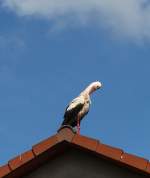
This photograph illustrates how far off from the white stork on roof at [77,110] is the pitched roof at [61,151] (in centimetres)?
87

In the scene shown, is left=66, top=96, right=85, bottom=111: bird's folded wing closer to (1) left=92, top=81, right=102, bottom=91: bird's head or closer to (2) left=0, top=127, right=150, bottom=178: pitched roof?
(1) left=92, top=81, right=102, bottom=91: bird's head

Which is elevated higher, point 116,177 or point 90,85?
point 90,85

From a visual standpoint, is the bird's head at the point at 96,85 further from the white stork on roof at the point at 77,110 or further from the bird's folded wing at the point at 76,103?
the bird's folded wing at the point at 76,103

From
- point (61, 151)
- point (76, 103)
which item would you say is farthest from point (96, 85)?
point (61, 151)

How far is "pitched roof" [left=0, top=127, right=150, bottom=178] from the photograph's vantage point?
12117 millimetres

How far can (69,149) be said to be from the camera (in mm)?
12633

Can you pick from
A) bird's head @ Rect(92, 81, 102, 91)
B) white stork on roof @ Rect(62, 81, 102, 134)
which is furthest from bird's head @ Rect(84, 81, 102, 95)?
white stork on roof @ Rect(62, 81, 102, 134)

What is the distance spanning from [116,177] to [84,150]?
0.57 metres

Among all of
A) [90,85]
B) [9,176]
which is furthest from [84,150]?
[90,85]

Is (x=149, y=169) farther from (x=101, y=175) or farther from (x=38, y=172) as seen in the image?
(x=38, y=172)

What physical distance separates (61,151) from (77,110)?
1507mm

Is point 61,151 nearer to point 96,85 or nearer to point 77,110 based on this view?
point 77,110

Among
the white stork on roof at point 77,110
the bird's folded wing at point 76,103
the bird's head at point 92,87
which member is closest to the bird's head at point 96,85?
the bird's head at point 92,87

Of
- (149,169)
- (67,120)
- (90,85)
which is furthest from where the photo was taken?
(90,85)
